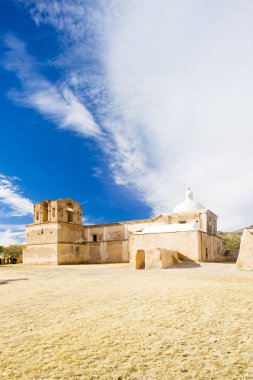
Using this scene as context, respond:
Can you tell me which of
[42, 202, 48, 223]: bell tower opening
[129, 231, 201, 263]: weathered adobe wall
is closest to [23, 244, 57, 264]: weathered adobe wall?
[42, 202, 48, 223]: bell tower opening

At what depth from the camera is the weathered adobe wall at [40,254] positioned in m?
29.7

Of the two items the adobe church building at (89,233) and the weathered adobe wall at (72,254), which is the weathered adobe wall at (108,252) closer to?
the adobe church building at (89,233)

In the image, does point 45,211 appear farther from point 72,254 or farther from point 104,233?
point 104,233

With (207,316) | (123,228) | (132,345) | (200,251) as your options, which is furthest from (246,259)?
(123,228)

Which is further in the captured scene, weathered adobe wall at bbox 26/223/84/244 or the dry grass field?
weathered adobe wall at bbox 26/223/84/244

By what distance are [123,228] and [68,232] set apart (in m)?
5.71

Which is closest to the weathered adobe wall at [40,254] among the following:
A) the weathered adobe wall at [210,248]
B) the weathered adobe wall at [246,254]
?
the weathered adobe wall at [210,248]

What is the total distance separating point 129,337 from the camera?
4559mm

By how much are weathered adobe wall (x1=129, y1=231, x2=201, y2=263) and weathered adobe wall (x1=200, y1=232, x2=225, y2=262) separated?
929mm

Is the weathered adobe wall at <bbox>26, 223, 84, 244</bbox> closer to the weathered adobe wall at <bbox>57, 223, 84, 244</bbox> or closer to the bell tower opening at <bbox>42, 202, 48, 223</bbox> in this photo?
the weathered adobe wall at <bbox>57, 223, 84, 244</bbox>

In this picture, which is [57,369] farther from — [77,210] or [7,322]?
[77,210]

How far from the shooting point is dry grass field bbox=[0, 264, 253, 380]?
3510 millimetres

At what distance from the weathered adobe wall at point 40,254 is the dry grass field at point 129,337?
2287cm

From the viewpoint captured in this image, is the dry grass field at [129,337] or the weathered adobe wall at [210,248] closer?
the dry grass field at [129,337]
